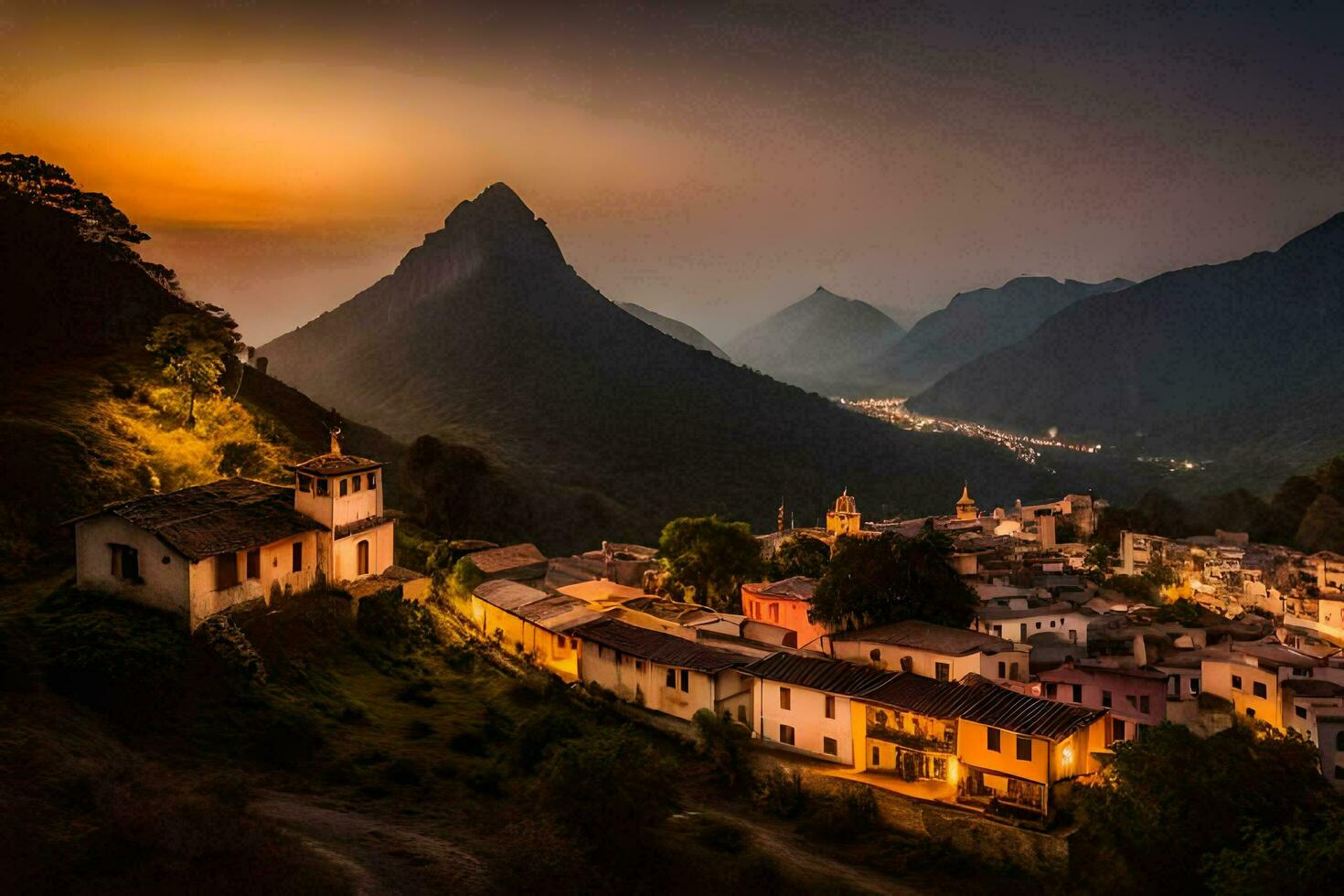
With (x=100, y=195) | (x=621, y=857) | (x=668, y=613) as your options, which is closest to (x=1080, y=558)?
(x=668, y=613)

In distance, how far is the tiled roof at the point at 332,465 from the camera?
31969mm

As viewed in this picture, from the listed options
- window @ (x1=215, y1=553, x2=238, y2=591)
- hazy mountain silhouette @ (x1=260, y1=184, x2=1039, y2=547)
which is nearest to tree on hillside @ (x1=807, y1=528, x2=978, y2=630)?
window @ (x1=215, y1=553, x2=238, y2=591)

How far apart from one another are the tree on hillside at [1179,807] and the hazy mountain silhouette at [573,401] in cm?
5855

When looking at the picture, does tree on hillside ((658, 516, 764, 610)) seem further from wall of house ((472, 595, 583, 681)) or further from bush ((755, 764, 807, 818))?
bush ((755, 764, 807, 818))

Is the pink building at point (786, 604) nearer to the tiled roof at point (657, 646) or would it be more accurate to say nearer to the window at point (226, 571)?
the tiled roof at point (657, 646)

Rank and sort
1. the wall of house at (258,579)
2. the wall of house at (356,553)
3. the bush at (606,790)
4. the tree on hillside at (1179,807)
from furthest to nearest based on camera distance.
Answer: the wall of house at (356,553) < the wall of house at (258,579) < the tree on hillside at (1179,807) < the bush at (606,790)

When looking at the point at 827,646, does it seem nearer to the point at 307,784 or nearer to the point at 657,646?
the point at 657,646

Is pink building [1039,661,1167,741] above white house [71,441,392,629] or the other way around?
the other way around

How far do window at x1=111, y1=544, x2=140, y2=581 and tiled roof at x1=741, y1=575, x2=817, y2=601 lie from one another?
25428mm

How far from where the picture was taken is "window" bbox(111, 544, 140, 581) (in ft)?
87.4

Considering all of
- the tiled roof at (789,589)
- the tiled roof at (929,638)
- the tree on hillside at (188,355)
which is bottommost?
the tiled roof at (929,638)

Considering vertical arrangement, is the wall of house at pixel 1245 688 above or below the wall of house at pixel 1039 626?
below

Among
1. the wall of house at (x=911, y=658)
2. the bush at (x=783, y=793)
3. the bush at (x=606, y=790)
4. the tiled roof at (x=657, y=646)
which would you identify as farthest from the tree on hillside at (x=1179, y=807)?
the tiled roof at (x=657, y=646)

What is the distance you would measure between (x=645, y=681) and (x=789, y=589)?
12591 millimetres
